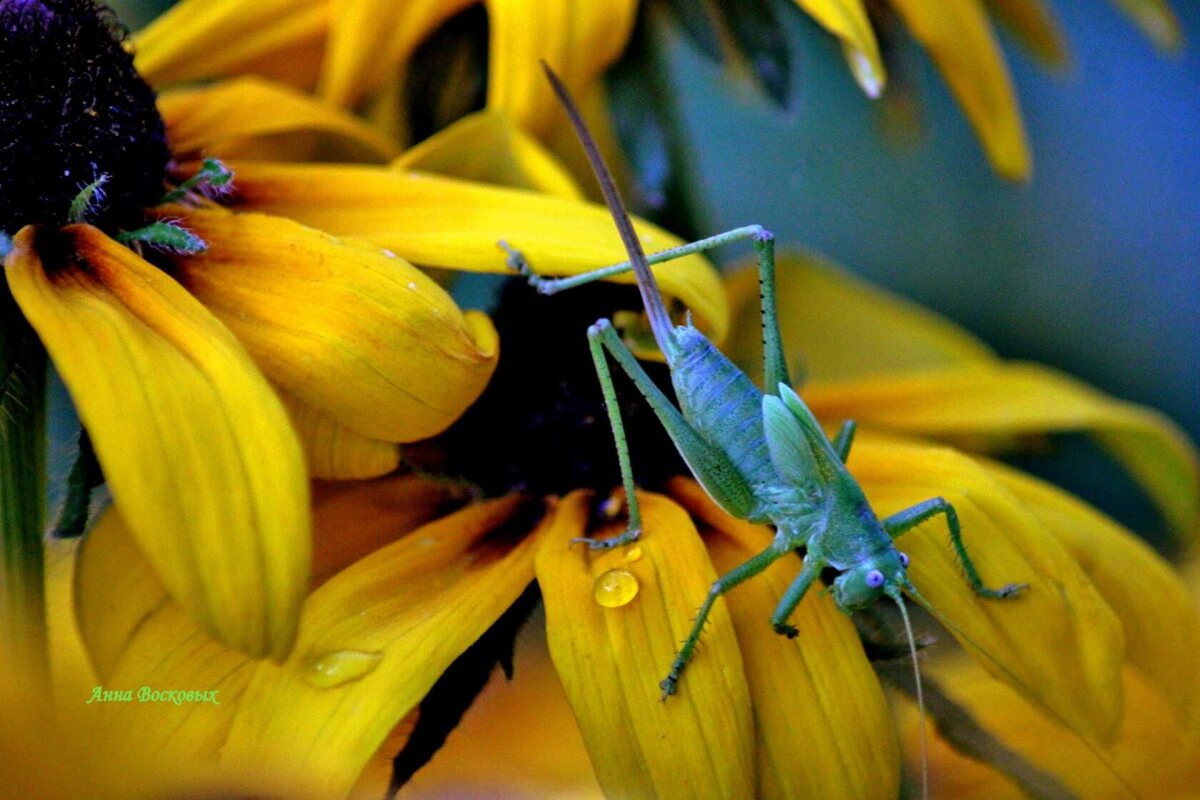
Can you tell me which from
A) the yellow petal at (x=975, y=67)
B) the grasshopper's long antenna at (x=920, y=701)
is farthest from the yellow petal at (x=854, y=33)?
the grasshopper's long antenna at (x=920, y=701)

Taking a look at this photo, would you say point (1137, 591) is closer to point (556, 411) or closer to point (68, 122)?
point (556, 411)

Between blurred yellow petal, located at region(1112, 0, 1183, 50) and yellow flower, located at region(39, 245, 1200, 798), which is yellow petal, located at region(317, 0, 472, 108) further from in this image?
blurred yellow petal, located at region(1112, 0, 1183, 50)

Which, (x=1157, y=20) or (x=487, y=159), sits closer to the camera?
(x=487, y=159)

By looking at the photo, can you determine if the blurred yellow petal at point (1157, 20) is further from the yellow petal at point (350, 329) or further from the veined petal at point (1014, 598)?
the yellow petal at point (350, 329)

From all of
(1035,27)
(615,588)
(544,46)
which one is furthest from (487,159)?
(1035,27)

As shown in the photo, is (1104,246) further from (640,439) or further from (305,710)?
(305,710)
